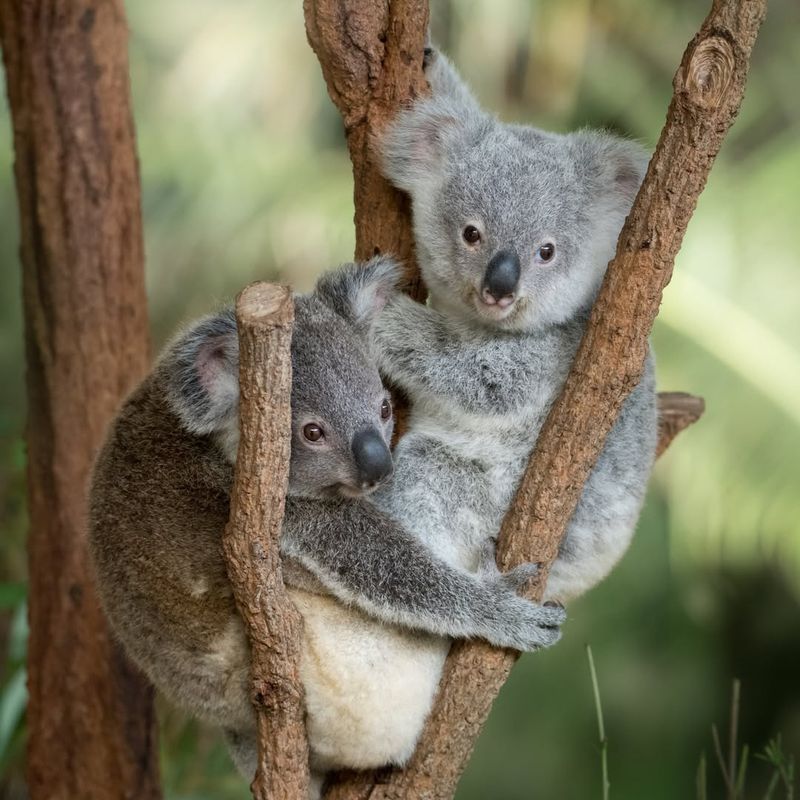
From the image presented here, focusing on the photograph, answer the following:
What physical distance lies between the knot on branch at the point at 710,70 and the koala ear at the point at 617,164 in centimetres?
58

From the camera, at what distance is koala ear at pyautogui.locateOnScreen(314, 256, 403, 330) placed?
2516 millimetres

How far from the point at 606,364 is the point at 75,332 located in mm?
1841

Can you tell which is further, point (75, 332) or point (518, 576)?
point (75, 332)

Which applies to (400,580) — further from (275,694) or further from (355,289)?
(355,289)

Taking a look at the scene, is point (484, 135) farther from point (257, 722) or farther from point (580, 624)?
point (580, 624)

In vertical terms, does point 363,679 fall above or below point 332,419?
below

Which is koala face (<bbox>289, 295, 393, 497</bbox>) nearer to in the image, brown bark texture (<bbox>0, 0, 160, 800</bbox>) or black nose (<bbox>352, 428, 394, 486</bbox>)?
black nose (<bbox>352, 428, 394, 486</bbox>)

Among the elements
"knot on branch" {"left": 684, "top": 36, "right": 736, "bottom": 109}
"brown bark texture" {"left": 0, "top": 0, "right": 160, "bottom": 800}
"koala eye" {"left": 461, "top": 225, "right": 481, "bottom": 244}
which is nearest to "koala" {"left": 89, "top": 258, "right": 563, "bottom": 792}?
"koala eye" {"left": 461, "top": 225, "right": 481, "bottom": 244}

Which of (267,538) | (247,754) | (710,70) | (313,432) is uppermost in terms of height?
(710,70)

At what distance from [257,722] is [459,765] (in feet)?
1.50

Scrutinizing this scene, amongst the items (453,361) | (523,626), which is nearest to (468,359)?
(453,361)

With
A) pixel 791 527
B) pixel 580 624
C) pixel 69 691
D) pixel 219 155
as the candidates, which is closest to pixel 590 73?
pixel 219 155

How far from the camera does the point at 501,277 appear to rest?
241 cm

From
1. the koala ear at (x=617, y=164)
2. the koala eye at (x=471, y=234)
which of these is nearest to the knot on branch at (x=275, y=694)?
the koala eye at (x=471, y=234)
